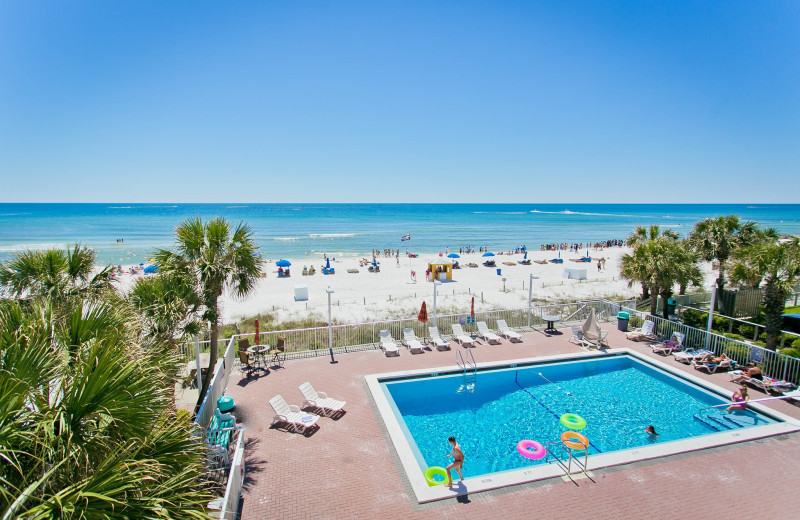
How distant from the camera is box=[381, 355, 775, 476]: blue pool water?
1029 cm

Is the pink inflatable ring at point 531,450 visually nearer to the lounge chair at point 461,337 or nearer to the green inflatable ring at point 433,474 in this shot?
the green inflatable ring at point 433,474

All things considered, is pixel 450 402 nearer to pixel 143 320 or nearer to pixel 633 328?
pixel 143 320

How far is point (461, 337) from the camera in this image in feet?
53.4

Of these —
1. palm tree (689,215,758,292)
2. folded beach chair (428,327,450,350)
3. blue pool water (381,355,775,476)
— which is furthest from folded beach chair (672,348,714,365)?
folded beach chair (428,327,450,350)

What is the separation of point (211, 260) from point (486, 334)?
10874mm

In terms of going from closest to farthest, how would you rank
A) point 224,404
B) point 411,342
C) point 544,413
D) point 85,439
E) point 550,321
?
point 85,439 → point 224,404 → point 544,413 → point 411,342 → point 550,321

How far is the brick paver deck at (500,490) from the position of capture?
7359 millimetres

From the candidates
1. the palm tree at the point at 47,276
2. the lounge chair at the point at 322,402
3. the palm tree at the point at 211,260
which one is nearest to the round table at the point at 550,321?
the lounge chair at the point at 322,402

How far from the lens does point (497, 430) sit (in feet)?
36.1

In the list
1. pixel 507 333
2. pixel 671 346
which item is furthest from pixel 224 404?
pixel 671 346

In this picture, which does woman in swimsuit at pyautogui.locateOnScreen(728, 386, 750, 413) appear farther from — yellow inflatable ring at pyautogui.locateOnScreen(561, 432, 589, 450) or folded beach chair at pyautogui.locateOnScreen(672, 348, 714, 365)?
yellow inflatable ring at pyautogui.locateOnScreen(561, 432, 589, 450)

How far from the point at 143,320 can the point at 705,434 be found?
13.1 metres

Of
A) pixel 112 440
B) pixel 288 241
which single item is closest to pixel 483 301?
pixel 112 440

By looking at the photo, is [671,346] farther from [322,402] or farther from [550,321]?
[322,402]
